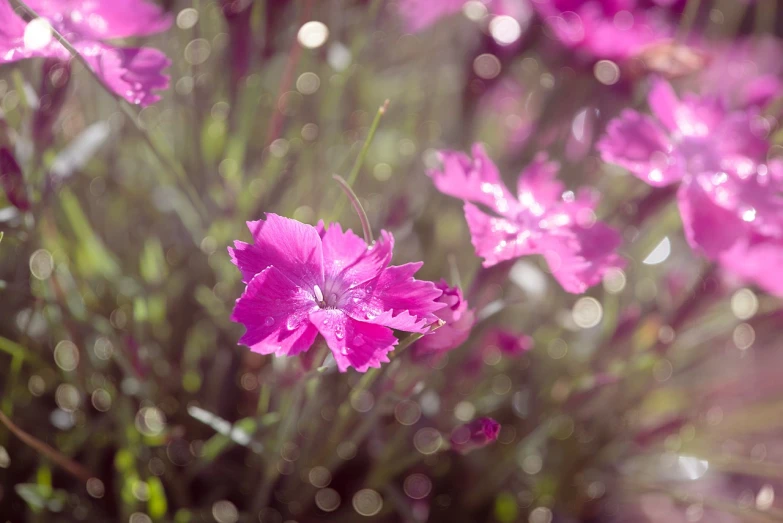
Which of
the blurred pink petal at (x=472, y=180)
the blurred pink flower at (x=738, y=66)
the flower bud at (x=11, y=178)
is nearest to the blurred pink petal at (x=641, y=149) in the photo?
the blurred pink petal at (x=472, y=180)

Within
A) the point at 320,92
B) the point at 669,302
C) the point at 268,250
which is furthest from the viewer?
the point at 320,92

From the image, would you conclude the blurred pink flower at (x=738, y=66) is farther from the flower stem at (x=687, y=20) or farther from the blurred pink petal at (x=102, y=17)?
the blurred pink petal at (x=102, y=17)

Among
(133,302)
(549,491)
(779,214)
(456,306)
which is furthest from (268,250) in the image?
(549,491)

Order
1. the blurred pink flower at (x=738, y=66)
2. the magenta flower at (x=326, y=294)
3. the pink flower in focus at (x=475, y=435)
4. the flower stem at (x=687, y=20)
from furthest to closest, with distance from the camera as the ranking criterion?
the blurred pink flower at (x=738, y=66), the flower stem at (x=687, y=20), the pink flower in focus at (x=475, y=435), the magenta flower at (x=326, y=294)

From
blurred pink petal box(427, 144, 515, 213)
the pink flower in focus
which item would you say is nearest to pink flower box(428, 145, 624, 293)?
blurred pink petal box(427, 144, 515, 213)

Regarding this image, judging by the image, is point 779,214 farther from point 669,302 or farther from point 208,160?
point 208,160

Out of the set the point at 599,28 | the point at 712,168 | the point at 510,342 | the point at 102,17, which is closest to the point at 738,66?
the point at 599,28

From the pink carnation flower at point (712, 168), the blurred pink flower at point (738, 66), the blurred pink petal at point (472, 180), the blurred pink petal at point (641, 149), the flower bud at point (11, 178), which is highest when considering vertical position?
the flower bud at point (11, 178)

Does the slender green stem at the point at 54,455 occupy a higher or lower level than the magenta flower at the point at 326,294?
lower
